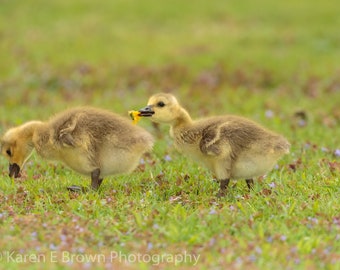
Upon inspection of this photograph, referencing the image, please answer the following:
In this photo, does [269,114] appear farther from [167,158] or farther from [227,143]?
[227,143]

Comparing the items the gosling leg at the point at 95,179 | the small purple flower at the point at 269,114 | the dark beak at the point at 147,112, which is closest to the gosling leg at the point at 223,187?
the dark beak at the point at 147,112

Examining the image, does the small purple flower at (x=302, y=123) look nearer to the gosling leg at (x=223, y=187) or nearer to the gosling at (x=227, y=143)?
the gosling at (x=227, y=143)

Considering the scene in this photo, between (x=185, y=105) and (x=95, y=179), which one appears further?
(x=185, y=105)

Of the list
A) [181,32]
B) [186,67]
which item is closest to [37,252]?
[186,67]

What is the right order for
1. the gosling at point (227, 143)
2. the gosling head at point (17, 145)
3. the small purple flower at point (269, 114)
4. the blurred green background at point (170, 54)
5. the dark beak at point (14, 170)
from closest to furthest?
the gosling at point (227, 143)
the gosling head at point (17, 145)
the dark beak at point (14, 170)
the small purple flower at point (269, 114)
the blurred green background at point (170, 54)

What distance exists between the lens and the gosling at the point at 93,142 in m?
7.14

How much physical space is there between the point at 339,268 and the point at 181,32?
14.7 m

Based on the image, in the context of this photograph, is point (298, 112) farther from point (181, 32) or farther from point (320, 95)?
point (181, 32)

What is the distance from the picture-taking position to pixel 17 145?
7711 mm

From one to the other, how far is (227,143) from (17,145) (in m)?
2.36

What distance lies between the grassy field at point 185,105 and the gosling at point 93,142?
30cm

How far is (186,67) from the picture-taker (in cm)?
1602

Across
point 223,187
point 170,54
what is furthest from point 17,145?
point 170,54

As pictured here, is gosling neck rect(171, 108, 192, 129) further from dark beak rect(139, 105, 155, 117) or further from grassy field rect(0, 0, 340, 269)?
grassy field rect(0, 0, 340, 269)
